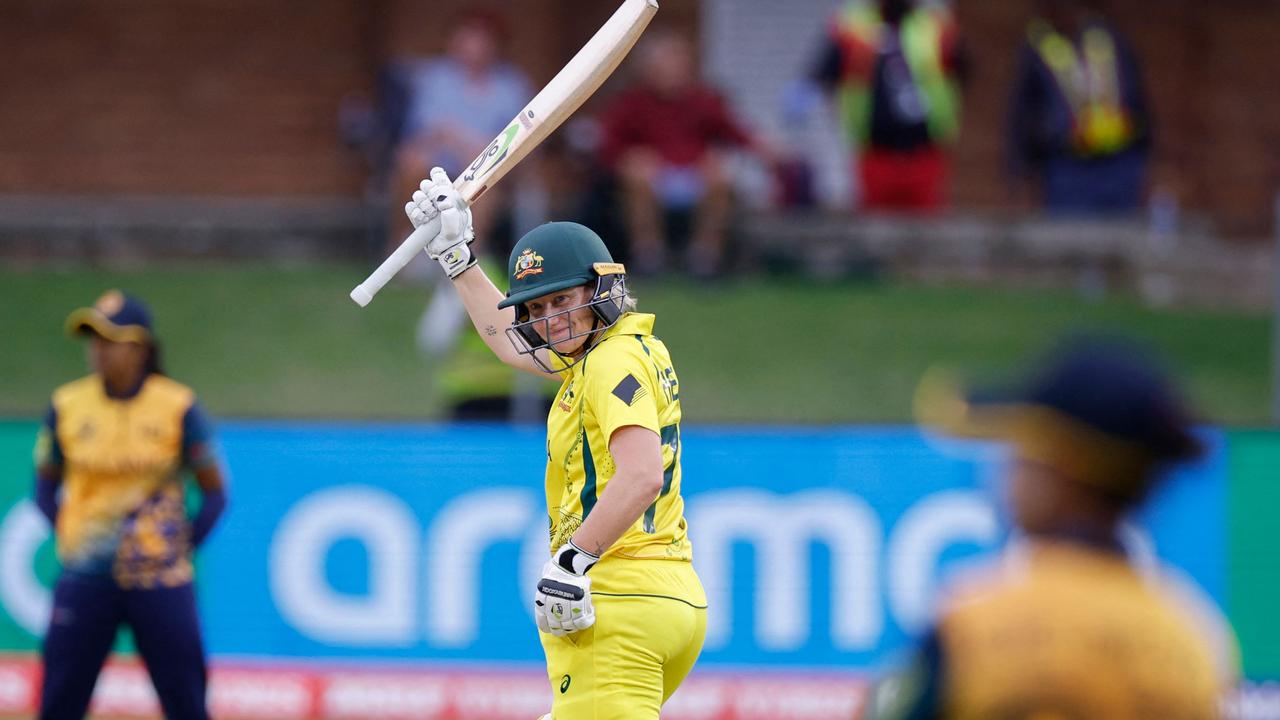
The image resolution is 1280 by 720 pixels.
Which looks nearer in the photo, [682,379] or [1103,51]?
[682,379]

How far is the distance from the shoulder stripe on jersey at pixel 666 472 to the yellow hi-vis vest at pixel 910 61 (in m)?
8.94

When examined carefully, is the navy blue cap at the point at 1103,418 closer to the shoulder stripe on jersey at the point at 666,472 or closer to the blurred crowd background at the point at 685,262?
the shoulder stripe on jersey at the point at 666,472

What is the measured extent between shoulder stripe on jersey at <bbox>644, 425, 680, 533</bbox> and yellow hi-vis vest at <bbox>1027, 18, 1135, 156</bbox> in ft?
31.5

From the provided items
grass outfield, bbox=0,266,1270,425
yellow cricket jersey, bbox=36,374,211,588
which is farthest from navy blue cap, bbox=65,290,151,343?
grass outfield, bbox=0,266,1270,425

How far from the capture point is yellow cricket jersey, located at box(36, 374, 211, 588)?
6.47 m

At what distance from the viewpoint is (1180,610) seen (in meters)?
2.59

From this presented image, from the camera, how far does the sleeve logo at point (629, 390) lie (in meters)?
4.73

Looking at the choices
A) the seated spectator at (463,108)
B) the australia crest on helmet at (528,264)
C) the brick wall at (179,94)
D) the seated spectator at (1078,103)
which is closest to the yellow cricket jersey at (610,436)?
the australia crest on helmet at (528,264)

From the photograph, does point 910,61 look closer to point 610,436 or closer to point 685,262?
point 685,262

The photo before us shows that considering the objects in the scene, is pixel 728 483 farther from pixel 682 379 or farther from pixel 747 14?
pixel 747 14

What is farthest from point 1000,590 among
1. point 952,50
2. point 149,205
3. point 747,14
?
point 747,14

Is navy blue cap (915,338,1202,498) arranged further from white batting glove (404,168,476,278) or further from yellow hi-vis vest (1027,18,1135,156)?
yellow hi-vis vest (1027,18,1135,156)

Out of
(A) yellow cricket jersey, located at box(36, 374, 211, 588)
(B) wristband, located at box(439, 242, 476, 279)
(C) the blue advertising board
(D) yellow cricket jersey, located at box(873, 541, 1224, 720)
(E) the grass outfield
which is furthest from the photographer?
(E) the grass outfield

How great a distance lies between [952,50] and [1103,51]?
125 centimetres
